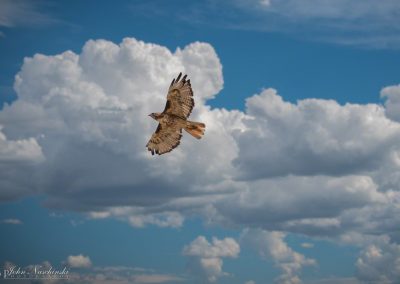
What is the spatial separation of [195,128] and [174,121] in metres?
2.45

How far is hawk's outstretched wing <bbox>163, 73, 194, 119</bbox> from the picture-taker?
2215 inches

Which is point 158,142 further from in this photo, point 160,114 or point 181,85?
point 181,85

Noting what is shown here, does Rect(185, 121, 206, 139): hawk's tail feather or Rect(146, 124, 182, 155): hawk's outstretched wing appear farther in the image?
Rect(146, 124, 182, 155): hawk's outstretched wing

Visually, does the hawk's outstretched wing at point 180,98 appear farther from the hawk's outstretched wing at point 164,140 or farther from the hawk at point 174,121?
the hawk's outstretched wing at point 164,140

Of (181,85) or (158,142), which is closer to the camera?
(181,85)

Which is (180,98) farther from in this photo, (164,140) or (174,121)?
(164,140)

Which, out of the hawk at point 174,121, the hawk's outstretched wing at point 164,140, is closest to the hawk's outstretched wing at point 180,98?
the hawk at point 174,121

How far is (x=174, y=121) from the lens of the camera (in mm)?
58000

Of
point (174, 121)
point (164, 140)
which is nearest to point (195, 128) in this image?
point (174, 121)

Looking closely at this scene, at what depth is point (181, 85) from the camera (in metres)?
56.2

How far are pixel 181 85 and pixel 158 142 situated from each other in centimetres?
678

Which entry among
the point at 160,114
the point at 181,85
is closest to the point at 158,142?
the point at 160,114

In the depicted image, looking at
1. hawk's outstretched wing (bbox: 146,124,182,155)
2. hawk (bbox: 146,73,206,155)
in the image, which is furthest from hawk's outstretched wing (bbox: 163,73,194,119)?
hawk's outstretched wing (bbox: 146,124,182,155)

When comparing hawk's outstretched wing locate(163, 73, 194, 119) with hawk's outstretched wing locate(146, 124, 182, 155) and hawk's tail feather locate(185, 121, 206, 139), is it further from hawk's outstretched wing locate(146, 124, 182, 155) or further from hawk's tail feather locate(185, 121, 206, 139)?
hawk's outstretched wing locate(146, 124, 182, 155)
